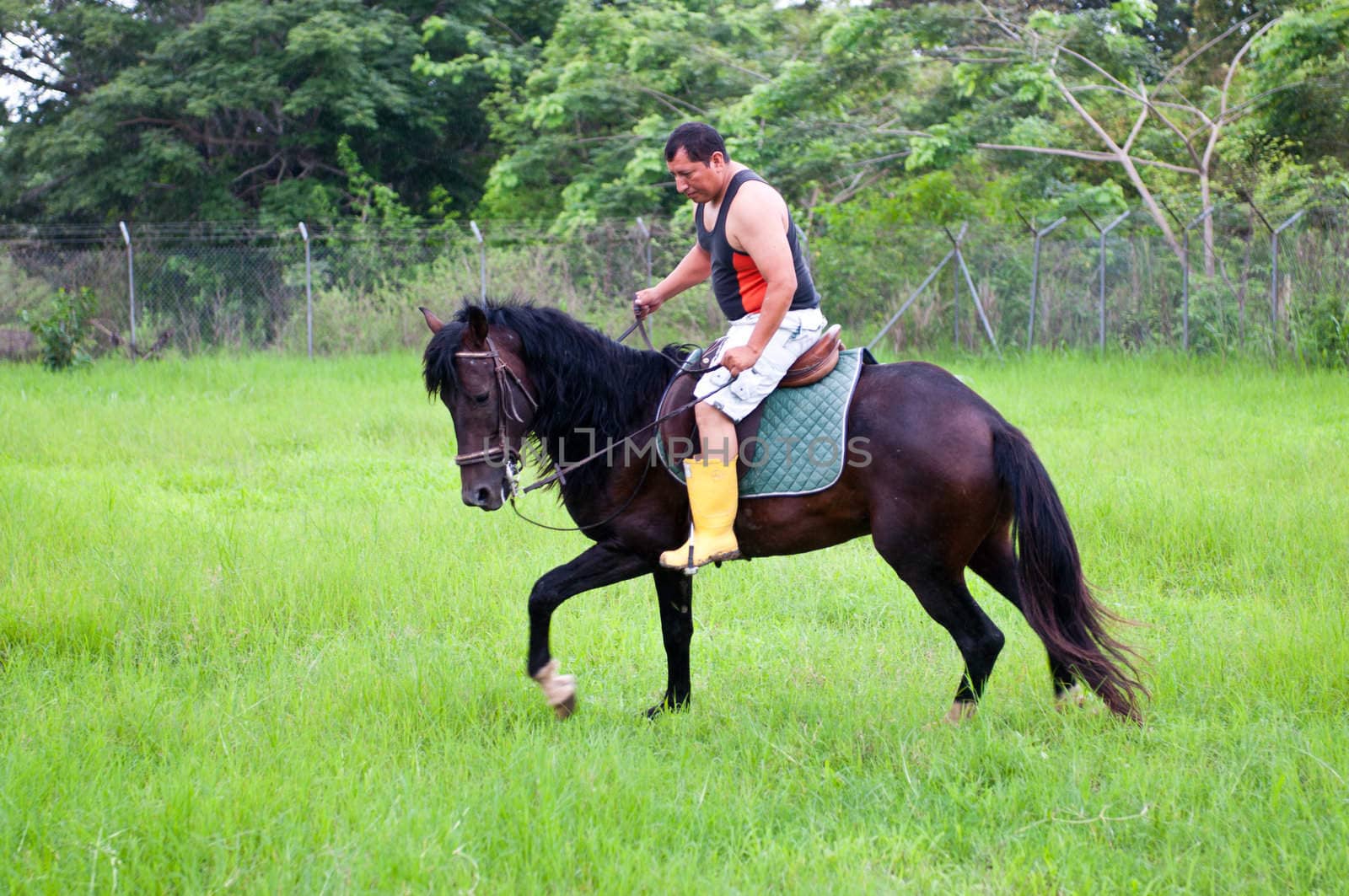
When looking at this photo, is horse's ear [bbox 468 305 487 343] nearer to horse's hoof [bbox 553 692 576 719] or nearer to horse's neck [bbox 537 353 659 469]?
horse's neck [bbox 537 353 659 469]

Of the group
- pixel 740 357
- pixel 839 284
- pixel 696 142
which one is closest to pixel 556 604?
pixel 740 357

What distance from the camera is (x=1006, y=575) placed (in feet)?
15.8

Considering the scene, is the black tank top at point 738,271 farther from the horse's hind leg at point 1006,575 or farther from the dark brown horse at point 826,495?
the horse's hind leg at point 1006,575

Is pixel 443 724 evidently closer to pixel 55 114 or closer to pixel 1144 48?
pixel 1144 48

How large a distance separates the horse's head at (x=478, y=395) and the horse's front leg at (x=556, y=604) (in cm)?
39

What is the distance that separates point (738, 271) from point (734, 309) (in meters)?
0.19

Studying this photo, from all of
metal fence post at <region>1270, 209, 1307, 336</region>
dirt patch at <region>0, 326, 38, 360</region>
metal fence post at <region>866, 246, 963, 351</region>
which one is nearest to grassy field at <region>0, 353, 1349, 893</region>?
metal fence post at <region>1270, 209, 1307, 336</region>

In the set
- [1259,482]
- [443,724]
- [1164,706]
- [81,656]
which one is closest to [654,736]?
[443,724]

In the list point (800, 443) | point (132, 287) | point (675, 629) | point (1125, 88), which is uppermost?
point (1125, 88)

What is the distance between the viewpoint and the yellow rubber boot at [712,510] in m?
4.56

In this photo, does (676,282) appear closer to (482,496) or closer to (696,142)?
(696,142)

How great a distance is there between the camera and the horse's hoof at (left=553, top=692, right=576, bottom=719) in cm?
457

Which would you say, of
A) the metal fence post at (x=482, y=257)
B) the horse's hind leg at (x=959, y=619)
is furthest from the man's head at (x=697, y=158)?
the metal fence post at (x=482, y=257)

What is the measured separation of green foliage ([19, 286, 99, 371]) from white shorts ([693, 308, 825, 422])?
14.4 m
